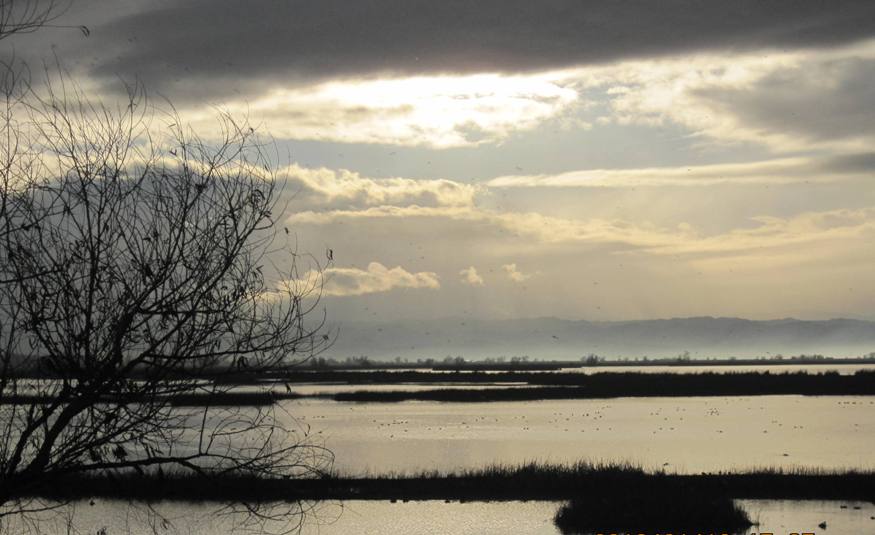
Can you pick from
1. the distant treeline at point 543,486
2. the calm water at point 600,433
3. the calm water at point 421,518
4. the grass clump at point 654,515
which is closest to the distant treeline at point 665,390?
the calm water at point 600,433

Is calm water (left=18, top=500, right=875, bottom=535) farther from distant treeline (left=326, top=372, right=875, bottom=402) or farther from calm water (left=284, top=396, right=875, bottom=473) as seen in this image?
distant treeline (left=326, top=372, right=875, bottom=402)

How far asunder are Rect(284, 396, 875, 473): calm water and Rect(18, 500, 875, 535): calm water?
9.22 m

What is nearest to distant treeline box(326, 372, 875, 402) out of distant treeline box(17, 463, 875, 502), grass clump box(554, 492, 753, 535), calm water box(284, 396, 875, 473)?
calm water box(284, 396, 875, 473)

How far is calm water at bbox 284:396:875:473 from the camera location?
44.3 m

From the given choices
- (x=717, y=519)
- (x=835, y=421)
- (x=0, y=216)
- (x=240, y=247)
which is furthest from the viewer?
(x=835, y=421)

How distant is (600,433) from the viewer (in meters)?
57.8

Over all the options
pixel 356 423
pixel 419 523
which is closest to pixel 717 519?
pixel 419 523

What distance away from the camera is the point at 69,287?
11898 millimetres

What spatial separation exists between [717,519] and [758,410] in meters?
56.2

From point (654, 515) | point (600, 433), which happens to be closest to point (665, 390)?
point (600, 433)

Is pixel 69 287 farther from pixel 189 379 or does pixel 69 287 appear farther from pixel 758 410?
pixel 758 410

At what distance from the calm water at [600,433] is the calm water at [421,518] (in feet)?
30.2

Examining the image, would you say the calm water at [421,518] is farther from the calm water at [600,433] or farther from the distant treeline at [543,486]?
the calm water at [600,433]

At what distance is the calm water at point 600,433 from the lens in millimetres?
44281
